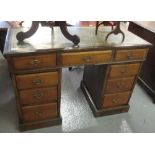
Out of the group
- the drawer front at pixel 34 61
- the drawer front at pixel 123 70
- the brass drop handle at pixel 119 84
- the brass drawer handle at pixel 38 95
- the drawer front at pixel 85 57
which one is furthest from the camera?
the brass drop handle at pixel 119 84

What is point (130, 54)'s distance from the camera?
152 centimetres

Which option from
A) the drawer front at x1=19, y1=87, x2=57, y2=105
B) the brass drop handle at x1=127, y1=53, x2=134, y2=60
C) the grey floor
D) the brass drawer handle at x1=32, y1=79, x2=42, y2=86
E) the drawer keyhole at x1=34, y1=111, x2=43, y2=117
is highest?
the brass drop handle at x1=127, y1=53, x2=134, y2=60

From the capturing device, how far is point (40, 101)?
1.53m

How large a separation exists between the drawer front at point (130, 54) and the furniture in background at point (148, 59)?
58cm

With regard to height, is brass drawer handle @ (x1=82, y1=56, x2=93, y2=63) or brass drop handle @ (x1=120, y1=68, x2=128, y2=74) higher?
brass drawer handle @ (x1=82, y1=56, x2=93, y2=63)

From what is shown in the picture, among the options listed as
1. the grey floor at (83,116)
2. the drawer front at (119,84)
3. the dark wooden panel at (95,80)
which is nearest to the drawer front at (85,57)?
the dark wooden panel at (95,80)

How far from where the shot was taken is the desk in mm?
1297

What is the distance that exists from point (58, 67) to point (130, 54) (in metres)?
0.62

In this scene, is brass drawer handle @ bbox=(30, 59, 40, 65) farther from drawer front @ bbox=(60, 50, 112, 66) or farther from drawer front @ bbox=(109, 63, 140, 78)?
drawer front @ bbox=(109, 63, 140, 78)

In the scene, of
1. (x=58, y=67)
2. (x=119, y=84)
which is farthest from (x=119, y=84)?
(x=58, y=67)

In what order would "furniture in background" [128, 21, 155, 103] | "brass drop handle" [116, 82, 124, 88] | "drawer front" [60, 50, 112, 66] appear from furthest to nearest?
"furniture in background" [128, 21, 155, 103], "brass drop handle" [116, 82, 124, 88], "drawer front" [60, 50, 112, 66]

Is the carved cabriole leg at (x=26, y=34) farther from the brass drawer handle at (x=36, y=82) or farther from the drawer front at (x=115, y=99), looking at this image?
the drawer front at (x=115, y=99)

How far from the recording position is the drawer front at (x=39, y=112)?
5.09 ft

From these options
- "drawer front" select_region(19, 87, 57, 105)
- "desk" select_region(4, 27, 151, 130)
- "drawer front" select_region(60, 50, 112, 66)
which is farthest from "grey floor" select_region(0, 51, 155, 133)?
"drawer front" select_region(60, 50, 112, 66)
